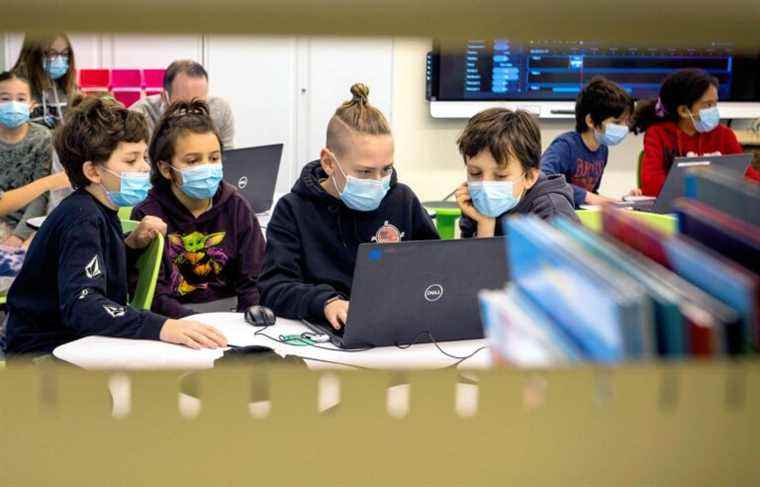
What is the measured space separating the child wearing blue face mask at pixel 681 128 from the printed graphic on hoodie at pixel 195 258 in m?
2.22

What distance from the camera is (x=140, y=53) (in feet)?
17.9

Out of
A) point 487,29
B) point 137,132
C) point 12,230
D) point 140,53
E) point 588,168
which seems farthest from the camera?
point 140,53

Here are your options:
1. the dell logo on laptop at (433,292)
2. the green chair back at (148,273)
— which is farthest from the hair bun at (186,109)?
the dell logo on laptop at (433,292)

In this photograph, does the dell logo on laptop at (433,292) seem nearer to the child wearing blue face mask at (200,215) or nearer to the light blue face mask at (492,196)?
the light blue face mask at (492,196)

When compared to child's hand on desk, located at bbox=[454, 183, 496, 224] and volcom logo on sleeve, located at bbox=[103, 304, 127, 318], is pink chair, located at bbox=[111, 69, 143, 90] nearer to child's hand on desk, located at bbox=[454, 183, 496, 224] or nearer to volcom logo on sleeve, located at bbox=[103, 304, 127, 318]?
child's hand on desk, located at bbox=[454, 183, 496, 224]

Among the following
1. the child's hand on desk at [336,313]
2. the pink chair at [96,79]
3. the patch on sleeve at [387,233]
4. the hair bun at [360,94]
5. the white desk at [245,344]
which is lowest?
the white desk at [245,344]

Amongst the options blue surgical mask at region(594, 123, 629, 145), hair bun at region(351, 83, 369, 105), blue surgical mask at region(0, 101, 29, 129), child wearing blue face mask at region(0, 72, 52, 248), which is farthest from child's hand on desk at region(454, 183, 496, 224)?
blue surgical mask at region(0, 101, 29, 129)

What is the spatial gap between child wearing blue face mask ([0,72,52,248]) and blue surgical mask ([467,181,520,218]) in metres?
2.03

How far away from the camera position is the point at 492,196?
2.44 meters

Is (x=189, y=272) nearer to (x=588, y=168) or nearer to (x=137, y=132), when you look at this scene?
(x=137, y=132)

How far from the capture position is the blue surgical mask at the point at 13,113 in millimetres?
3805

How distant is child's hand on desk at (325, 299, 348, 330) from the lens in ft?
6.81

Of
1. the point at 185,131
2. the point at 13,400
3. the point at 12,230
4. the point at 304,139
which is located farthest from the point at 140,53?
the point at 13,400

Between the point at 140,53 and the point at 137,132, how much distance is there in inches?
125
